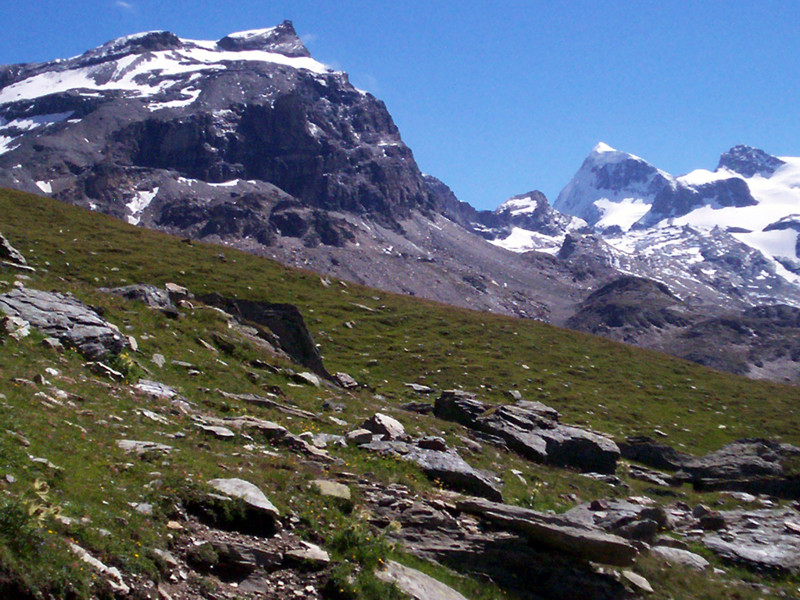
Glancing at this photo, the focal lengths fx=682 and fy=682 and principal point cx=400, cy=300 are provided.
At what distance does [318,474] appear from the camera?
1758 centimetres

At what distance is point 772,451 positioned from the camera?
35.1 meters

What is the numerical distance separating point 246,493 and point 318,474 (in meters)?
3.78

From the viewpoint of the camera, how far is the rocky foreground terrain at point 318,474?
1190 centimetres

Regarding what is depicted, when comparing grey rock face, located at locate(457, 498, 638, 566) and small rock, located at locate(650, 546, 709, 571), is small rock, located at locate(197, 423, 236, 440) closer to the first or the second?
grey rock face, located at locate(457, 498, 638, 566)

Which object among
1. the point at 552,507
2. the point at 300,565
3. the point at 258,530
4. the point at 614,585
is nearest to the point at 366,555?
the point at 300,565

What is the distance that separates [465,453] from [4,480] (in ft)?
59.1

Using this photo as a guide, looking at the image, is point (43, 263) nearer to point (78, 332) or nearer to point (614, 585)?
point (78, 332)

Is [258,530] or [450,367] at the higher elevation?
[450,367]

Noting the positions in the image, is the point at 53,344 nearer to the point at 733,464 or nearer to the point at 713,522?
the point at 713,522

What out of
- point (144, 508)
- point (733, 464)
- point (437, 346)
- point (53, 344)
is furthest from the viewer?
point (437, 346)

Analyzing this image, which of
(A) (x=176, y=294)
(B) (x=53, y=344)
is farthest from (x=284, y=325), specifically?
(B) (x=53, y=344)

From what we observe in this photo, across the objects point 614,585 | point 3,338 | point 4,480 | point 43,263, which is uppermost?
point 43,263

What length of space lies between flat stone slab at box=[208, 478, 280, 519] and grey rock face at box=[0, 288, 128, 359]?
9.85m

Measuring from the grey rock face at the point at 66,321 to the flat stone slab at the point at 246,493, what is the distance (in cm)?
985
